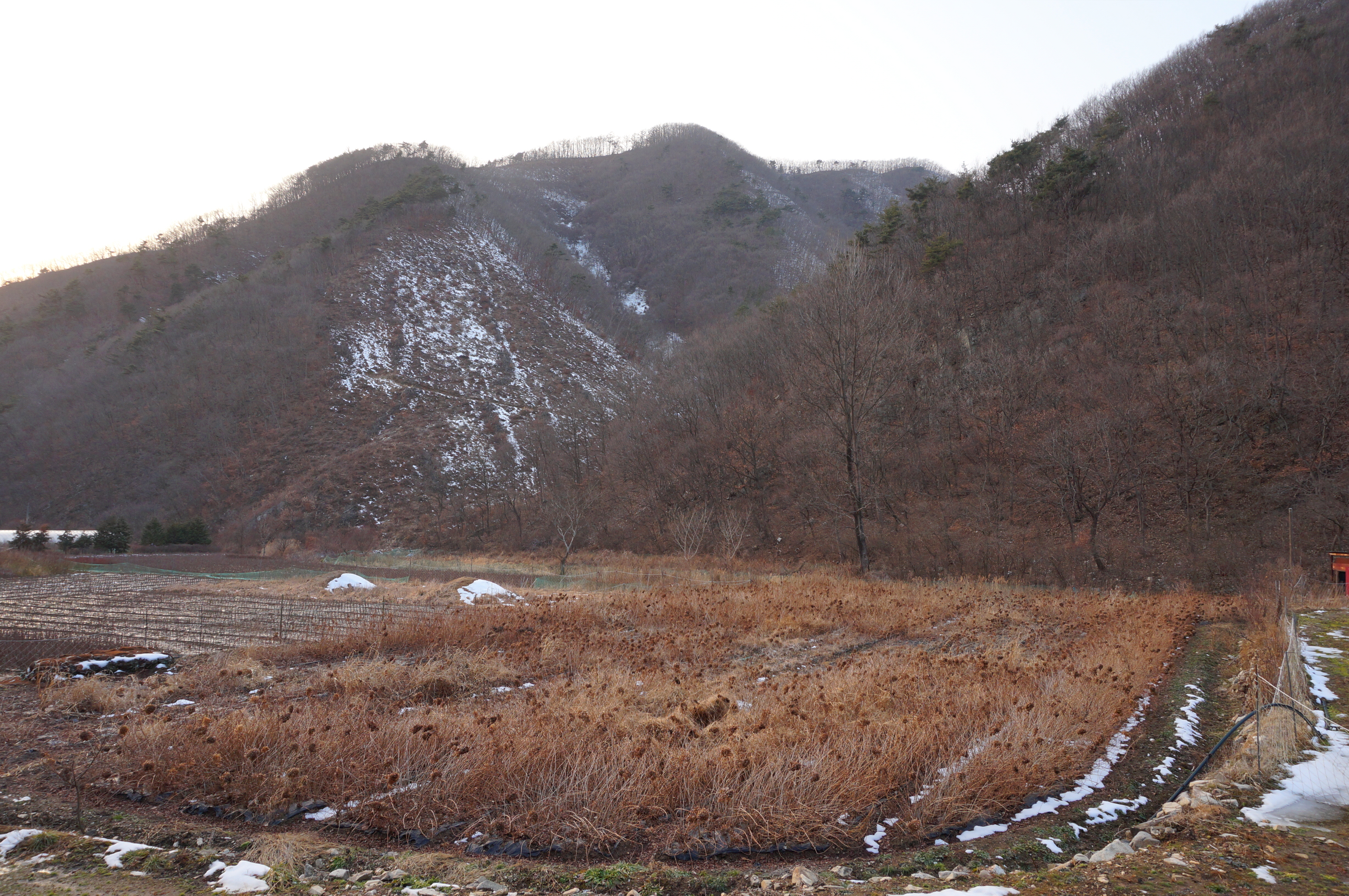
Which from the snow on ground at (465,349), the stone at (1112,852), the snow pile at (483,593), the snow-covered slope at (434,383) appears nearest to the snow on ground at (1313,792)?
the stone at (1112,852)

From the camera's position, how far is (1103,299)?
3634cm

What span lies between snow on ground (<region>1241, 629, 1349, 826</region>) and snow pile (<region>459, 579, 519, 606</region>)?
54.9 ft

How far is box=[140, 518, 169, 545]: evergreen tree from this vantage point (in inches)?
1791

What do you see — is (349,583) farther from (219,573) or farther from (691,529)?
(691,529)

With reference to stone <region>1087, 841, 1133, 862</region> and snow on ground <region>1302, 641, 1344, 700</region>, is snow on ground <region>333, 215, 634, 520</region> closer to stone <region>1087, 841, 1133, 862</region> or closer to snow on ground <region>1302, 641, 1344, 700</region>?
snow on ground <region>1302, 641, 1344, 700</region>

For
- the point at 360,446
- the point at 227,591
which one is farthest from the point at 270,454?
the point at 227,591

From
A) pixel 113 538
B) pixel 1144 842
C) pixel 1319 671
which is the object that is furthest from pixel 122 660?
pixel 113 538

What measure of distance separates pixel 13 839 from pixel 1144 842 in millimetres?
7573

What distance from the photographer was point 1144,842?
3979mm

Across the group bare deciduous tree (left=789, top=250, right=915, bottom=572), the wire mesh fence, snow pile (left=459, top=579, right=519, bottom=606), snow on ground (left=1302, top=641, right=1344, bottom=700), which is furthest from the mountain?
snow on ground (left=1302, top=641, right=1344, bottom=700)

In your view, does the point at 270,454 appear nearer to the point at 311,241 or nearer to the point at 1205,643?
the point at 311,241

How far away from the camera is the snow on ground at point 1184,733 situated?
6059 mm

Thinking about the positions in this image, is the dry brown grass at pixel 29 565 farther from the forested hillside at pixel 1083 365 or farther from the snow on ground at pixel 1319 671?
the snow on ground at pixel 1319 671

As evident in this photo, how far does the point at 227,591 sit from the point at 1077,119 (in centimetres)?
7013
